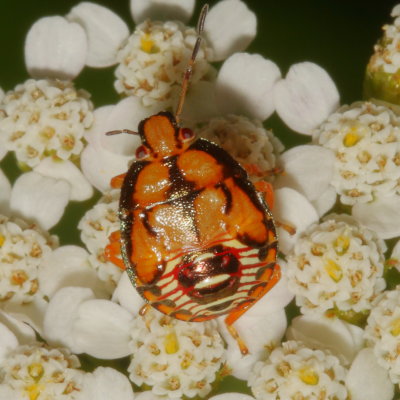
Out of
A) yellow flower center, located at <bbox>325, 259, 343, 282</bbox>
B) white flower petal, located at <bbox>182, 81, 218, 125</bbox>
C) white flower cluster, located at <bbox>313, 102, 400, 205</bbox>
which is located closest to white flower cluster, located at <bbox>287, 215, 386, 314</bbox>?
yellow flower center, located at <bbox>325, 259, 343, 282</bbox>

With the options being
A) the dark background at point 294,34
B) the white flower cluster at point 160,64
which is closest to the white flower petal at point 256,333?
the white flower cluster at point 160,64

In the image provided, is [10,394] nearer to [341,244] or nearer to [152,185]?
[152,185]

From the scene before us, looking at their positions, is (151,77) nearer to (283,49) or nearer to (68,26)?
(68,26)

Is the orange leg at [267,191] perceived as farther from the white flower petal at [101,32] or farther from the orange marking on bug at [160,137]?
the white flower petal at [101,32]

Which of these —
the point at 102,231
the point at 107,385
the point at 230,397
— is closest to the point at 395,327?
the point at 230,397

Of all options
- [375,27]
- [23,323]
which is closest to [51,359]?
[23,323]
